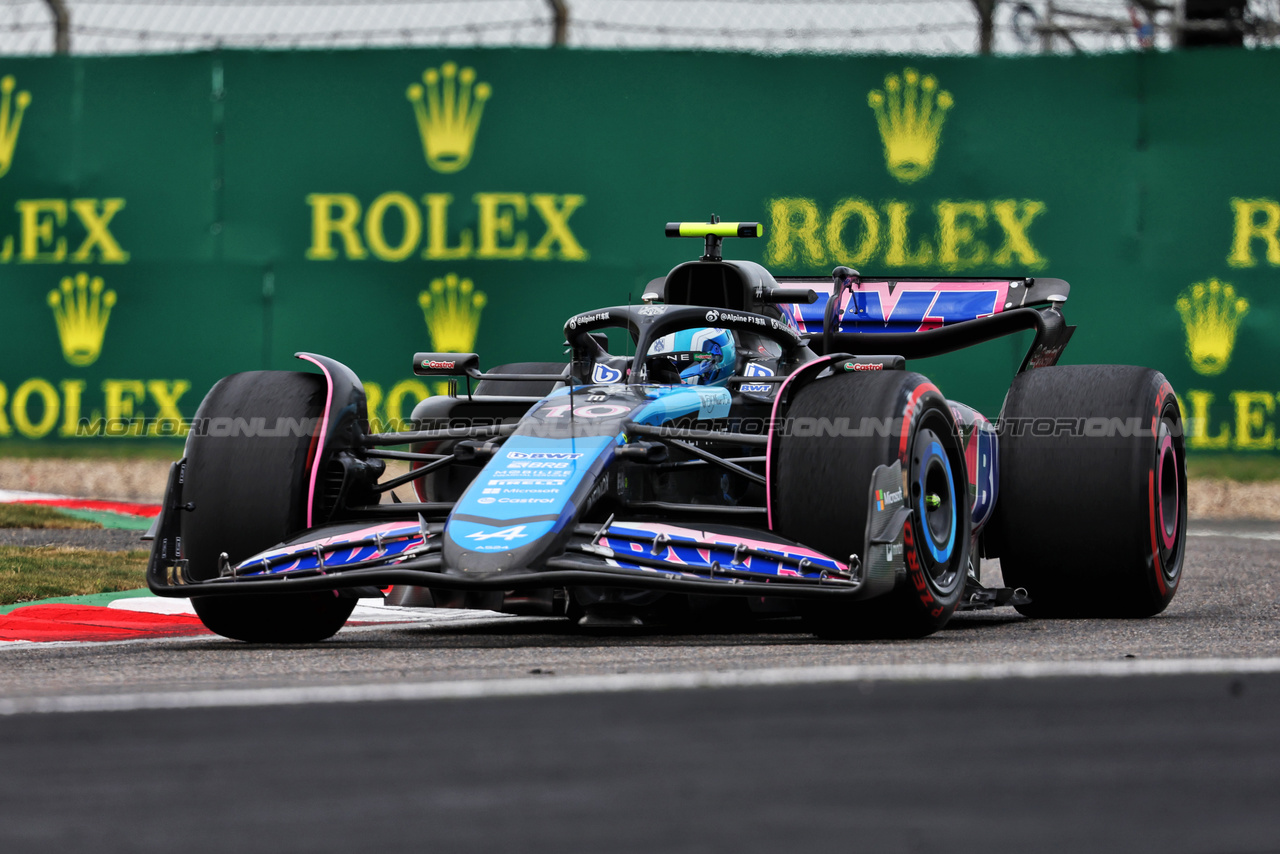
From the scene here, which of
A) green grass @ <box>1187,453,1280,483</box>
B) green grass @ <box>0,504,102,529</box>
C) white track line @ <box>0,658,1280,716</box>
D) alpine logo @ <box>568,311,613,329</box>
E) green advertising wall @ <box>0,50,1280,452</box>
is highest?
green advertising wall @ <box>0,50,1280,452</box>

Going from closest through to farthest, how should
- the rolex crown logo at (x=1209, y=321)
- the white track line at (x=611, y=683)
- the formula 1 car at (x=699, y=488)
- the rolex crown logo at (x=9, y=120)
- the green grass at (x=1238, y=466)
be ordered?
the white track line at (x=611, y=683), the formula 1 car at (x=699, y=488), the green grass at (x=1238, y=466), the rolex crown logo at (x=1209, y=321), the rolex crown logo at (x=9, y=120)

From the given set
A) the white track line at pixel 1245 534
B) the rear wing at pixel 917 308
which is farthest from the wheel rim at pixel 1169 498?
the white track line at pixel 1245 534

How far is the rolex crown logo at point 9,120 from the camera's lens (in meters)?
14.8

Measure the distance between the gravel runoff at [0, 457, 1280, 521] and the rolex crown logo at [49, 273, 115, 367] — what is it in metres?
0.85

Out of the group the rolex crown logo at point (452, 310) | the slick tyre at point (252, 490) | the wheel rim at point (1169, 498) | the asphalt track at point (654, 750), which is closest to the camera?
the asphalt track at point (654, 750)

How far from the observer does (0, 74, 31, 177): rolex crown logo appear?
1477 cm

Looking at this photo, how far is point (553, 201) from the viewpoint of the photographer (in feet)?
47.0

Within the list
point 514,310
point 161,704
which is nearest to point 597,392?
point 161,704

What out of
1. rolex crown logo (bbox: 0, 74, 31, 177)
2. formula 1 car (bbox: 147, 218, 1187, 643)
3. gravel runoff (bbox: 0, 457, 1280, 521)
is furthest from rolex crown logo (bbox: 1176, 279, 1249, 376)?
rolex crown logo (bbox: 0, 74, 31, 177)

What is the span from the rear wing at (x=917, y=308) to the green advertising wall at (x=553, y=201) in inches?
166

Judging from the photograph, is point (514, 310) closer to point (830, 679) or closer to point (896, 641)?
point (896, 641)

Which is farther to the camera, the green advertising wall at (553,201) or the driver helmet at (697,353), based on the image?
the green advertising wall at (553,201)

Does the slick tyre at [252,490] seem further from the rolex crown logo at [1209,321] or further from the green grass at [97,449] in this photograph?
the rolex crown logo at [1209,321]

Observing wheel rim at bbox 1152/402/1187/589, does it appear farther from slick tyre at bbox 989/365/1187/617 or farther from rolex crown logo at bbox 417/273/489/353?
rolex crown logo at bbox 417/273/489/353
